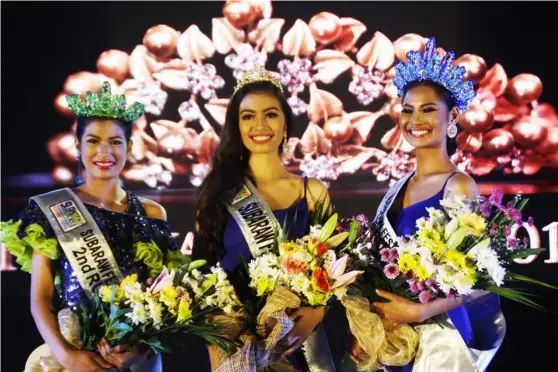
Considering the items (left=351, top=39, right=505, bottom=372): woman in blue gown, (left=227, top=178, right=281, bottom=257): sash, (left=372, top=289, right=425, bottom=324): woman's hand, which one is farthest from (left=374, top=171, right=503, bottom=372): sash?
(left=227, top=178, right=281, bottom=257): sash

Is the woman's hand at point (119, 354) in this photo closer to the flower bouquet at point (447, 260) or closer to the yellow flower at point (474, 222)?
the flower bouquet at point (447, 260)

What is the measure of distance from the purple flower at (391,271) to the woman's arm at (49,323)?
2.79ft

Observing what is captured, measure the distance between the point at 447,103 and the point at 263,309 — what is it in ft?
3.28

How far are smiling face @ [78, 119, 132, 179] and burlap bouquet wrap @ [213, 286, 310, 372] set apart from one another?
74 cm

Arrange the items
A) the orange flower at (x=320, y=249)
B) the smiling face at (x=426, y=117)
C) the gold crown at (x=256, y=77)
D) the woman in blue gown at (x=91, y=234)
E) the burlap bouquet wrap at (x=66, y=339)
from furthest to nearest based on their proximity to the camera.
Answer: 1. the gold crown at (x=256, y=77)
2. the smiling face at (x=426, y=117)
3. the woman in blue gown at (x=91, y=234)
4. the burlap bouquet wrap at (x=66, y=339)
5. the orange flower at (x=320, y=249)

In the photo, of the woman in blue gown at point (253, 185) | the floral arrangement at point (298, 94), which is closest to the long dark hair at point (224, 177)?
the woman in blue gown at point (253, 185)

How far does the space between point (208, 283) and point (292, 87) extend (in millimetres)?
2020

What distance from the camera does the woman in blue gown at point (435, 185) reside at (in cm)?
240

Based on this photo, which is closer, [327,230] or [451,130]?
[327,230]

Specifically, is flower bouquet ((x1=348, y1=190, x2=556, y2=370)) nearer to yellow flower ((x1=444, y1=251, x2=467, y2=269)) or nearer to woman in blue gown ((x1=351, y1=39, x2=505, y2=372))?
yellow flower ((x1=444, y1=251, x2=467, y2=269))

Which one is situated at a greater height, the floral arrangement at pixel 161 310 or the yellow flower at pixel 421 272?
the yellow flower at pixel 421 272

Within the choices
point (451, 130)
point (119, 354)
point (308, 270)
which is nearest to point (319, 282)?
point (308, 270)

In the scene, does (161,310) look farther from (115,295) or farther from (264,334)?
(264,334)

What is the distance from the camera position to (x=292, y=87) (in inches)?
160
